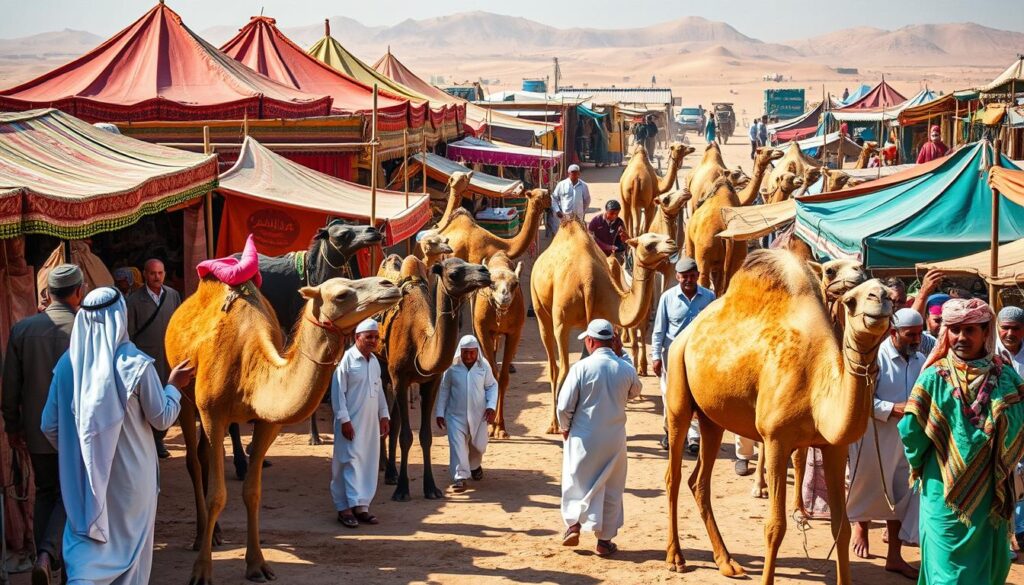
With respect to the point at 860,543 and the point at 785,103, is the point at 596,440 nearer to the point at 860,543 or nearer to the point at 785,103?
the point at 860,543

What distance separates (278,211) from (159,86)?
5.25 meters

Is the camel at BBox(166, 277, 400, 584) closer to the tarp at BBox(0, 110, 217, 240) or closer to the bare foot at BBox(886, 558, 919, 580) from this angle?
the tarp at BBox(0, 110, 217, 240)

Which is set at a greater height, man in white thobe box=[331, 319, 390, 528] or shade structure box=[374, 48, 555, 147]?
shade structure box=[374, 48, 555, 147]

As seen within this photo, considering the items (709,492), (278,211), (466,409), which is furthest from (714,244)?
(709,492)

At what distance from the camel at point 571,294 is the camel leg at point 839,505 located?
3.02 m

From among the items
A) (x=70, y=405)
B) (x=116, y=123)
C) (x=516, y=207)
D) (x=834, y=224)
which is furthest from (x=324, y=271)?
(x=516, y=207)

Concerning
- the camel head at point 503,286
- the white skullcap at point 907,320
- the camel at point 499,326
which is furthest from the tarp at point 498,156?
the white skullcap at point 907,320

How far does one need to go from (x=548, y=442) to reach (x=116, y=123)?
7.45m

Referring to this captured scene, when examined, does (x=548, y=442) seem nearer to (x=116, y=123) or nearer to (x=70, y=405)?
(x=70, y=405)

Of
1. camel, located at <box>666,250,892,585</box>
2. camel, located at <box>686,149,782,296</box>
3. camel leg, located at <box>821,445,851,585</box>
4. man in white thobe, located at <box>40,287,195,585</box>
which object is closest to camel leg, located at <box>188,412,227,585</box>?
man in white thobe, located at <box>40,287,195,585</box>

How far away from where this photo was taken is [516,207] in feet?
61.7

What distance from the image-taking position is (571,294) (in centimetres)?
1019

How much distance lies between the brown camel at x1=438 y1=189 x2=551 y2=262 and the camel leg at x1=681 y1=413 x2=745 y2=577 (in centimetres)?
551

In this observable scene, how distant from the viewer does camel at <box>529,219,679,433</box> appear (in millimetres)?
10055
